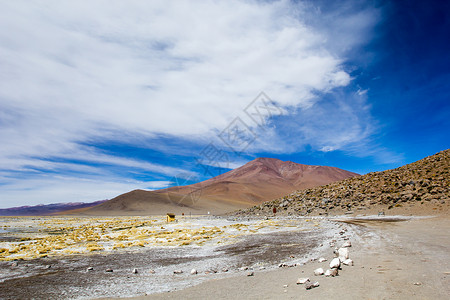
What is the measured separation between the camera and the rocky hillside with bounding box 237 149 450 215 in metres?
34.1

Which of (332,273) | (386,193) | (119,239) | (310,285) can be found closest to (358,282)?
(332,273)

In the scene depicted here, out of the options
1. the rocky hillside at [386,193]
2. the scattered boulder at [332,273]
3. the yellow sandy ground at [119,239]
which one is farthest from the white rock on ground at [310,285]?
the rocky hillside at [386,193]

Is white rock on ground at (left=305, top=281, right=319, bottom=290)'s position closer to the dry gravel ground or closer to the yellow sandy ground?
the dry gravel ground

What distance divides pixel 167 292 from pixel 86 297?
1.90 metres

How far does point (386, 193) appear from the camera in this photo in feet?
128

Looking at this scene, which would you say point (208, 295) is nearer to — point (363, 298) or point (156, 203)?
point (363, 298)

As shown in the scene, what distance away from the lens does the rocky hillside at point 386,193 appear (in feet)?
112

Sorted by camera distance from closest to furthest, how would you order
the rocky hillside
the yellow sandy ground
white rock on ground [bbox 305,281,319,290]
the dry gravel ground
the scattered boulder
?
the dry gravel ground → white rock on ground [bbox 305,281,319,290] → the scattered boulder → the yellow sandy ground → the rocky hillside

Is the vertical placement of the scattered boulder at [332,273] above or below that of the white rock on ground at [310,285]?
above

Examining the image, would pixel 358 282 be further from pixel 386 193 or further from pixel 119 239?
pixel 386 193

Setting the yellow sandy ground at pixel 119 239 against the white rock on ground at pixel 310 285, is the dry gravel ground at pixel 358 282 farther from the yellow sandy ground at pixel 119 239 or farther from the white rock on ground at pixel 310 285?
the yellow sandy ground at pixel 119 239

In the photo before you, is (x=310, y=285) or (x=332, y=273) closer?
(x=310, y=285)

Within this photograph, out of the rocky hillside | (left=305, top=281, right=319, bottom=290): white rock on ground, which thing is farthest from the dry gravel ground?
the rocky hillside

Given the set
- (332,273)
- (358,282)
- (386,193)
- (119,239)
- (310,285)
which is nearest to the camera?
(310,285)
